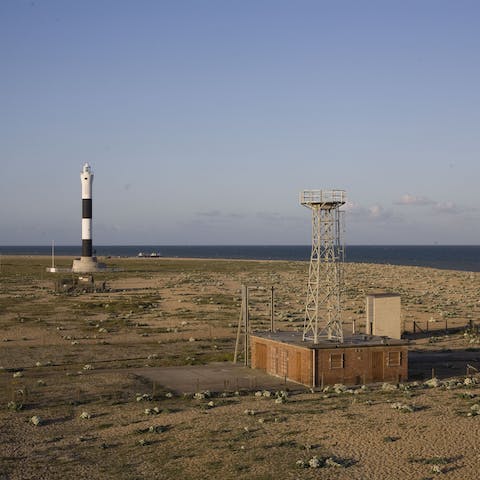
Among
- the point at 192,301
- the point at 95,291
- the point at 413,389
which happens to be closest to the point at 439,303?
the point at 192,301

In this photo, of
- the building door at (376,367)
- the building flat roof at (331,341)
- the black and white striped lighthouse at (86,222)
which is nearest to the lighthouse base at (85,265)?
the black and white striped lighthouse at (86,222)

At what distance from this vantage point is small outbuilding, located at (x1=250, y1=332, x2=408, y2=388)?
35.1 m

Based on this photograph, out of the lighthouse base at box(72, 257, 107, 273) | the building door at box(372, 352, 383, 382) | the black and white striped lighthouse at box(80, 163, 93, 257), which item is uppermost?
the black and white striped lighthouse at box(80, 163, 93, 257)

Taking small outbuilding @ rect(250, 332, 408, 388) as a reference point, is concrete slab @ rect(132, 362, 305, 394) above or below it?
below

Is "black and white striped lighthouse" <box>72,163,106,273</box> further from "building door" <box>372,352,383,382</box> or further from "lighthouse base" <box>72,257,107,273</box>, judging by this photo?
"building door" <box>372,352,383,382</box>

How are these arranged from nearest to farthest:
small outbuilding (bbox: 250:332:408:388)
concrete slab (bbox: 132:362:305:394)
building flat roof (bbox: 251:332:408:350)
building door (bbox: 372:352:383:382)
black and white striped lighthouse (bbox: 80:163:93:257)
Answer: concrete slab (bbox: 132:362:305:394), small outbuilding (bbox: 250:332:408:388), building flat roof (bbox: 251:332:408:350), building door (bbox: 372:352:383:382), black and white striped lighthouse (bbox: 80:163:93:257)

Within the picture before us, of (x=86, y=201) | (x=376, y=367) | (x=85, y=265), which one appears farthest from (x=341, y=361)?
(x=85, y=265)

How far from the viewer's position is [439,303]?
79562 mm

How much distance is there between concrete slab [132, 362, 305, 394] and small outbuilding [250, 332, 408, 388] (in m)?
0.78

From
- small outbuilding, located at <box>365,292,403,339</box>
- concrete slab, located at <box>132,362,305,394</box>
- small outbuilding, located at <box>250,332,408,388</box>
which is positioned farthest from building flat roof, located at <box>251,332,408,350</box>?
small outbuilding, located at <box>365,292,403,339</box>

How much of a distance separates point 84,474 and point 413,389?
57.4ft

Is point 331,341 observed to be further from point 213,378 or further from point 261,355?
point 213,378

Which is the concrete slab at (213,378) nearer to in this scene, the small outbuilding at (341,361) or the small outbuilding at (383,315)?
the small outbuilding at (341,361)

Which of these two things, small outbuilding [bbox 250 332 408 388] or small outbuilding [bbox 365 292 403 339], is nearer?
small outbuilding [bbox 250 332 408 388]
